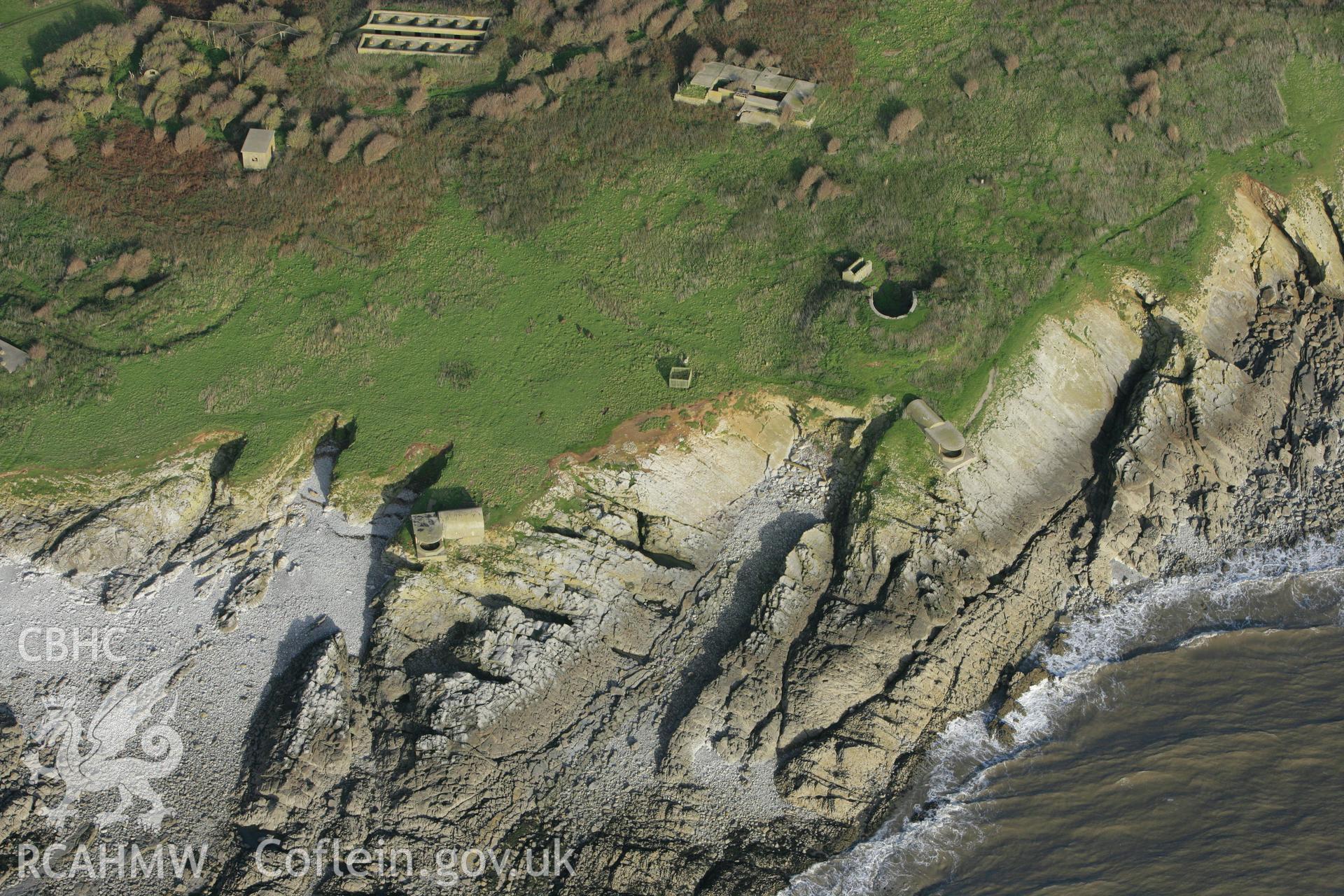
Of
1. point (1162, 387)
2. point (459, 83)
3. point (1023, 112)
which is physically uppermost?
point (459, 83)

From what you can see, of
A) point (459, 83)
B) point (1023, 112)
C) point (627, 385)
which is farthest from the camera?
point (459, 83)

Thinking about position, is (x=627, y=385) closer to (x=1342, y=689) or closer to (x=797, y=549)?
(x=797, y=549)

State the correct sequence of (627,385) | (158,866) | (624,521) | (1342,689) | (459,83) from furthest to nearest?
(459,83)
(627,385)
(624,521)
(1342,689)
(158,866)

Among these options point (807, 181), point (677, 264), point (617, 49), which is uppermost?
point (617, 49)

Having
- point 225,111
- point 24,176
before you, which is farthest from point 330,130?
point 24,176

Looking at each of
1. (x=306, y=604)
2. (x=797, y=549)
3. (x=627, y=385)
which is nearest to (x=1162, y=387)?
(x=797, y=549)

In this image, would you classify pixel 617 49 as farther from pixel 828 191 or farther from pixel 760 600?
pixel 760 600
